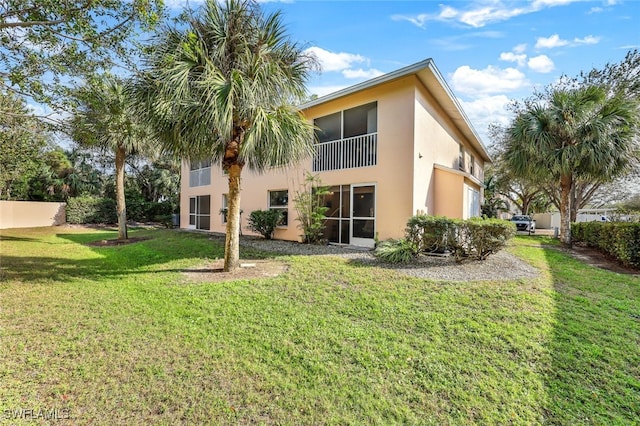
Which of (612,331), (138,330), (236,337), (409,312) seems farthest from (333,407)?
(612,331)

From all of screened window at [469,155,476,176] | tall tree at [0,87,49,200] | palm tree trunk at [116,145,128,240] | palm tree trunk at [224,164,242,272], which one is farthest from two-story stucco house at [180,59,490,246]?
tall tree at [0,87,49,200]

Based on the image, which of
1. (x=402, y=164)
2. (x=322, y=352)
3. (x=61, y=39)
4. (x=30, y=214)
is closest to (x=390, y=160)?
(x=402, y=164)

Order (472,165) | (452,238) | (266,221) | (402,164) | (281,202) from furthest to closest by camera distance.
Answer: (472,165)
(281,202)
(266,221)
(402,164)
(452,238)

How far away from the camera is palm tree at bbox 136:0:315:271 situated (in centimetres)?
616

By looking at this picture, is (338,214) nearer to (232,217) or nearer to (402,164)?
(402,164)

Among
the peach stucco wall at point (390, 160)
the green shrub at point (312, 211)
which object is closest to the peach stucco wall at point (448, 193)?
the peach stucco wall at point (390, 160)

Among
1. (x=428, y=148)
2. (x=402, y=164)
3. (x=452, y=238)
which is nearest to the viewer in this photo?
(x=452, y=238)

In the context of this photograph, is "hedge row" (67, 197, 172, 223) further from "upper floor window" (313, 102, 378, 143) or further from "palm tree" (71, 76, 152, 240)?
"palm tree" (71, 76, 152, 240)

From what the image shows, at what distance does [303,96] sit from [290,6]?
6.86 ft

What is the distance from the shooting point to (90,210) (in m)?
23.9

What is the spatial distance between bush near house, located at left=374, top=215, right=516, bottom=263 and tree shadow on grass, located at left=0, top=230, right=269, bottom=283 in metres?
4.35

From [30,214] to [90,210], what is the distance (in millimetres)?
3549

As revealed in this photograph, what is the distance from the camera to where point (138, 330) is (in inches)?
168

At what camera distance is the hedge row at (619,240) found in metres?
8.37
